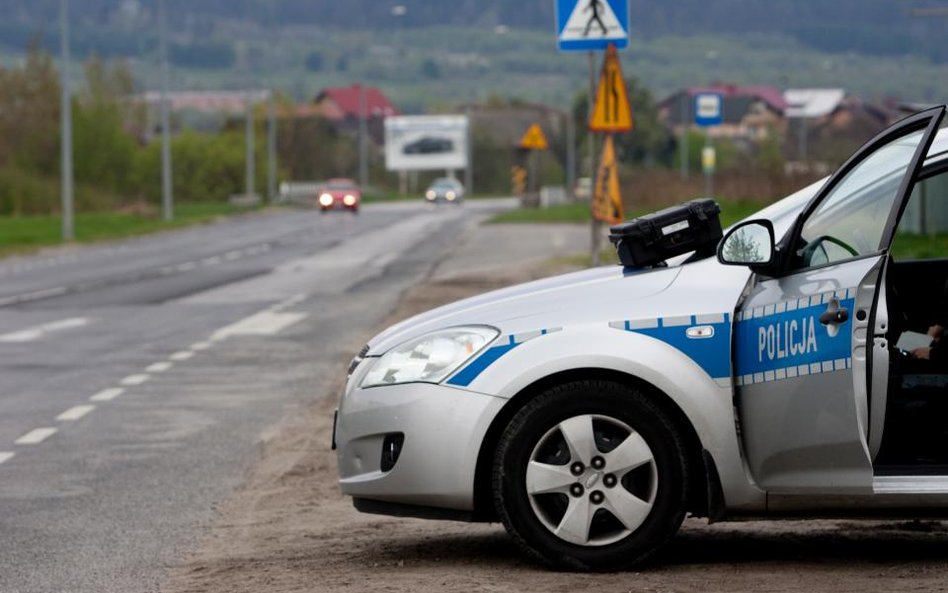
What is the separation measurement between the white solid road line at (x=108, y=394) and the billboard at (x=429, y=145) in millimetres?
128899

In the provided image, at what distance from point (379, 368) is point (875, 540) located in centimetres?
204

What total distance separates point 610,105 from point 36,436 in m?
6.68

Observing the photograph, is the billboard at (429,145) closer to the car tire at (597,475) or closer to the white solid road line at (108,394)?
the white solid road line at (108,394)

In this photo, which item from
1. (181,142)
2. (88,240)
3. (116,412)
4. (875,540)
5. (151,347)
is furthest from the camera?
(181,142)

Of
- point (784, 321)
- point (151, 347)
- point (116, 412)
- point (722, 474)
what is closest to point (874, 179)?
point (784, 321)

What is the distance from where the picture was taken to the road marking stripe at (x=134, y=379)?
1495 centimetres

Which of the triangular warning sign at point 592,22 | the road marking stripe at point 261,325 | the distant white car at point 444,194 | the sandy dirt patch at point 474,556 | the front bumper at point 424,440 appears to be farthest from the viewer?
the distant white car at point 444,194

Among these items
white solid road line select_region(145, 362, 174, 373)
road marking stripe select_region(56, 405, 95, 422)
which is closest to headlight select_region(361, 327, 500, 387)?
road marking stripe select_region(56, 405, 95, 422)

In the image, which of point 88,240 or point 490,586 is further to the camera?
point 88,240

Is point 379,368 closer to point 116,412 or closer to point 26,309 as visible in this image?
point 116,412

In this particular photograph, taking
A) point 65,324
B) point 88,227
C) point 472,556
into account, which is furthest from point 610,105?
point 88,227

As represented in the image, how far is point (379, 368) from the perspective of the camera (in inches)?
297

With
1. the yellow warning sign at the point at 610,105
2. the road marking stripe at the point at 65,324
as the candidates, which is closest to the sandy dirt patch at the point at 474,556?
the yellow warning sign at the point at 610,105

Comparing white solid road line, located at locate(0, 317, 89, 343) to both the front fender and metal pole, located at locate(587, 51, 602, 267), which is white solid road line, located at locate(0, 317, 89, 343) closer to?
metal pole, located at locate(587, 51, 602, 267)
